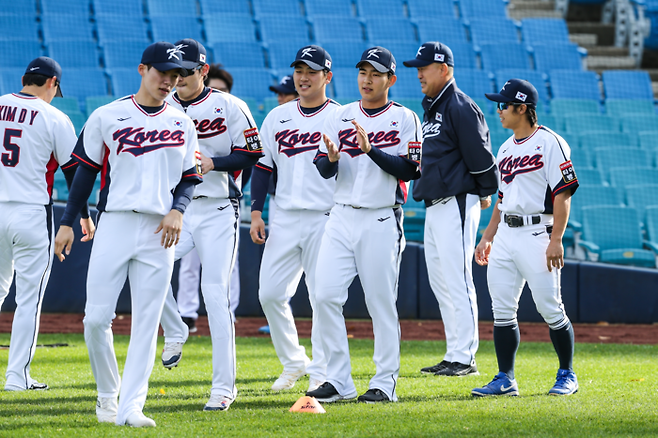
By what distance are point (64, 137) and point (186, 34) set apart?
7.16 meters

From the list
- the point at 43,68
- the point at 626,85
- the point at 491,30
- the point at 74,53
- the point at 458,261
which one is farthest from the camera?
the point at 491,30

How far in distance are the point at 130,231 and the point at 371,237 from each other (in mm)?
1295

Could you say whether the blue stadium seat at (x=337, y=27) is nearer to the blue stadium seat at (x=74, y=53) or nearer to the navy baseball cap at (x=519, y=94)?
the blue stadium seat at (x=74, y=53)

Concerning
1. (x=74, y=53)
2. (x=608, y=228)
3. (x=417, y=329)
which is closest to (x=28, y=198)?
(x=417, y=329)

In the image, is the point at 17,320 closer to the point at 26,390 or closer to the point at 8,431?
the point at 26,390

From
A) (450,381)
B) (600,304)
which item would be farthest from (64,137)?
(600,304)

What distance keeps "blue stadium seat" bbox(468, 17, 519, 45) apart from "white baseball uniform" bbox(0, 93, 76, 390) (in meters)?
8.91

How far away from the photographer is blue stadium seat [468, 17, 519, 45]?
12344 millimetres

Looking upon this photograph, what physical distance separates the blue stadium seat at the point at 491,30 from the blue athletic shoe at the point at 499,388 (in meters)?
8.83

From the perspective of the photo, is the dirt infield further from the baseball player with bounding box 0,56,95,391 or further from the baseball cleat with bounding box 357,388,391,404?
the baseball cleat with bounding box 357,388,391,404

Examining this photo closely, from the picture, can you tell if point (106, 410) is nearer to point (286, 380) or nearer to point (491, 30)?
point (286, 380)

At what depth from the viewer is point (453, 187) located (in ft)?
17.0

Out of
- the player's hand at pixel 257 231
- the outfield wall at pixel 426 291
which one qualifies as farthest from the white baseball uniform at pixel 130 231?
the outfield wall at pixel 426 291

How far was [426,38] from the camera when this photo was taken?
11.9 m
